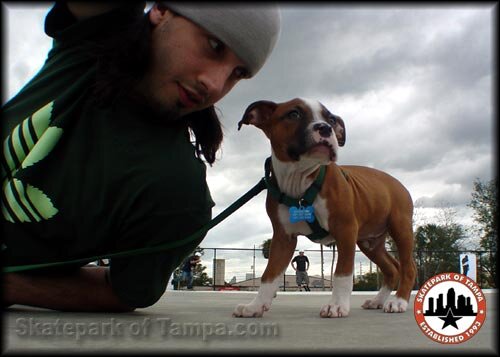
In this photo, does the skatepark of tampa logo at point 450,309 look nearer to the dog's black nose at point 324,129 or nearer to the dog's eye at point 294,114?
the dog's black nose at point 324,129

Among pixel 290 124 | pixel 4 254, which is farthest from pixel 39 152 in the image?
pixel 290 124

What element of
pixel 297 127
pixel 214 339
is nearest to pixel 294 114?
pixel 297 127

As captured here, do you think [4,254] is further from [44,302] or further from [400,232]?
[400,232]

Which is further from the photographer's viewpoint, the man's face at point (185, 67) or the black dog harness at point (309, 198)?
the black dog harness at point (309, 198)

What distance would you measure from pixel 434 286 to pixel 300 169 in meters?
1.13

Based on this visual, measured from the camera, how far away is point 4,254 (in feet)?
5.90

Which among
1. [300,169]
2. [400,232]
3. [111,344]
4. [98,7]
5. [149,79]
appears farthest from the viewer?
[400,232]

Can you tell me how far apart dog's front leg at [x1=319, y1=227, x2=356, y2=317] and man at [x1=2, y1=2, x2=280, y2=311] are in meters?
0.78

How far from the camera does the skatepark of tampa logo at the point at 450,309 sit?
1248 millimetres

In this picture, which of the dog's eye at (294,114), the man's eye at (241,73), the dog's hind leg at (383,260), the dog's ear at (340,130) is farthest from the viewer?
the dog's hind leg at (383,260)

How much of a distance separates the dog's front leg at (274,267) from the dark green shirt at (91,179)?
591 mm

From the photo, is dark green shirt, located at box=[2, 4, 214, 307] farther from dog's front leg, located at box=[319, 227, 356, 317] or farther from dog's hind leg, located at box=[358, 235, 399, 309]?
dog's hind leg, located at box=[358, 235, 399, 309]

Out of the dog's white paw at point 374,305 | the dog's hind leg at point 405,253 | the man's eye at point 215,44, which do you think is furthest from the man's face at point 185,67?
the dog's white paw at point 374,305

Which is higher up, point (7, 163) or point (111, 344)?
point (7, 163)
